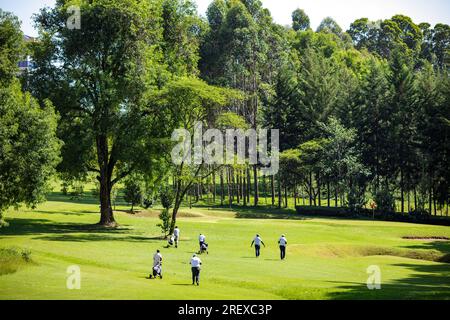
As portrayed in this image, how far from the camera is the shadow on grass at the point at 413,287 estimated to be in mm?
31141

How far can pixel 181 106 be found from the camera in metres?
57.2

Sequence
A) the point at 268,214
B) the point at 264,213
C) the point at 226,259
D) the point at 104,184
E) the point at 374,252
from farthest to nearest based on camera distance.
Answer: the point at 264,213
the point at 268,214
the point at 104,184
the point at 374,252
the point at 226,259

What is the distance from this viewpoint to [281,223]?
74438mm

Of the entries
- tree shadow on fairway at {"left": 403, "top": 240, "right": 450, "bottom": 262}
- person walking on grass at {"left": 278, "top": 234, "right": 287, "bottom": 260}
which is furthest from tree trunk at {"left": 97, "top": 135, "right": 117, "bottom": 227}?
tree shadow on fairway at {"left": 403, "top": 240, "right": 450, "bottom": 262}

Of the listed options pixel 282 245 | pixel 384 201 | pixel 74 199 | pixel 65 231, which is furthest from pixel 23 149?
pixel 384 201

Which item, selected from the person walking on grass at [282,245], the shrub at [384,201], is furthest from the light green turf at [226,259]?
the shrub at [384,201]

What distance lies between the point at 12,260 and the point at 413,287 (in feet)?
77.2

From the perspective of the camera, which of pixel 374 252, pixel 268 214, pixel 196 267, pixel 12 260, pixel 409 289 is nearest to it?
pixel 196 267

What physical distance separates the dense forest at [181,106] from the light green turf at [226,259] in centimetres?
513

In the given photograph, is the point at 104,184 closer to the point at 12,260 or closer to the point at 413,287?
the point at 12,260

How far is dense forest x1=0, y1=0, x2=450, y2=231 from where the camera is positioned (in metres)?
53.9

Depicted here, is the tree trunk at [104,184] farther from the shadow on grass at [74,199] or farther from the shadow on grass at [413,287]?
the shadow on grass at [74,199]
